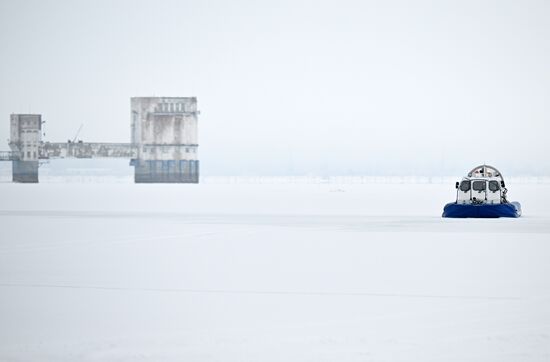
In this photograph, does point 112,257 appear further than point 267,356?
Yes

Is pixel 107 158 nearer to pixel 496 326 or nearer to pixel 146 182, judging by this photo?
pixel 146 182

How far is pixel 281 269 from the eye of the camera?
15570mm

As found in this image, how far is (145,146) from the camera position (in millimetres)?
159750

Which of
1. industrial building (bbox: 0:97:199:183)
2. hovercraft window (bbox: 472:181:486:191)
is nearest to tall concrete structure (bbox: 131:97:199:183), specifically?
industrial building (bbox: 0:97:199:183)

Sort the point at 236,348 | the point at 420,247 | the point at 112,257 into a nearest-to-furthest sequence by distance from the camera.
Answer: the point at 236,348 → the point at 112,257 → the point at 420,247

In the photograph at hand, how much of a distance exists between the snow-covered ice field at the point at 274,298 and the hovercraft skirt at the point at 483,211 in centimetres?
1202

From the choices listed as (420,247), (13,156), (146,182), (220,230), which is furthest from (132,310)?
(13,156)

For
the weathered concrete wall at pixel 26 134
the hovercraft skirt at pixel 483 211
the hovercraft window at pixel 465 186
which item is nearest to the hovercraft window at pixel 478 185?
the hovercraft window at pixel 465 186

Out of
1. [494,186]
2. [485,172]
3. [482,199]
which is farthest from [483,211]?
[485,172]

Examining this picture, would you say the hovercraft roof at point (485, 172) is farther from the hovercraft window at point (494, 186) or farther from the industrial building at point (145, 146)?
the industrial building at point (145, 146)

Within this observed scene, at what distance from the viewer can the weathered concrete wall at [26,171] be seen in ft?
543

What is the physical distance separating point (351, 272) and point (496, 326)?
223 inches

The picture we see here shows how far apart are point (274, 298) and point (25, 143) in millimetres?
165940

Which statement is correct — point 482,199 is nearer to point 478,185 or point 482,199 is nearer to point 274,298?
point 478,185
